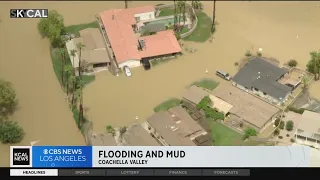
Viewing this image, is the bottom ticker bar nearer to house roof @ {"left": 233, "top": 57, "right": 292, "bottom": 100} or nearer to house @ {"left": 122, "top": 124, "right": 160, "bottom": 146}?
house @ {"left": 122, "top": 124, "right": 160, "bottom": 146}

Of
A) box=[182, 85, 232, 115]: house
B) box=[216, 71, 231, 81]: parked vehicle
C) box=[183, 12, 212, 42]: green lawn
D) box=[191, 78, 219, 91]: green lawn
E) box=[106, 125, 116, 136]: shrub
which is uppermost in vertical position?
box=[183, 12, 212, 42]: green lawn

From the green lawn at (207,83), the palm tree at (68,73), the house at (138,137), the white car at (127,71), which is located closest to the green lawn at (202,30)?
the green lawn at (207,83)

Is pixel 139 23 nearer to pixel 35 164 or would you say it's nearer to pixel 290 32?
pixel 290 32

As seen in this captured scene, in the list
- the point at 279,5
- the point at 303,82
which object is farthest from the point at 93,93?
the point at 279,5

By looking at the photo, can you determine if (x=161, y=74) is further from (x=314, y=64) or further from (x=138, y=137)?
(x=314, y=64)

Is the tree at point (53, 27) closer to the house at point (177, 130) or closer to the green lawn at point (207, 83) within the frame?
the green lawn at point (207, 83)

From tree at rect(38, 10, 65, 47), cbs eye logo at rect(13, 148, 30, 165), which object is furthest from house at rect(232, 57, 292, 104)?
cbs eye logo at rect(13, 148, 30, 165)

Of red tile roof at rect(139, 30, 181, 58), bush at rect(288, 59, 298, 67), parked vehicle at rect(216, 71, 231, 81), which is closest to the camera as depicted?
parked vehicle at rect(216, 71, 231, 81)
